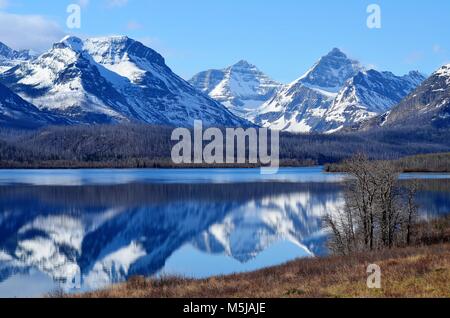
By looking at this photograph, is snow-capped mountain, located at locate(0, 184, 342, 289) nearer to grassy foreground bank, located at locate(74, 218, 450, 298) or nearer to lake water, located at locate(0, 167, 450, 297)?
lake water, located at locate(0, 167, 450, 297)

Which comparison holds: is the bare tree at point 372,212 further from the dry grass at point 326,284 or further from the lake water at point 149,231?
the dry grass at point 326,284

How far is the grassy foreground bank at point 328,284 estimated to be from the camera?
26.7 m

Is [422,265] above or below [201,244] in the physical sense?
above

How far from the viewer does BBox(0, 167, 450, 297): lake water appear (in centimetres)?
5744

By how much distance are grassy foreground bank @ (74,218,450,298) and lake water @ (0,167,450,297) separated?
606 inches

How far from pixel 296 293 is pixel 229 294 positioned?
3.78 metres

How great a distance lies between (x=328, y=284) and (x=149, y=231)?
59285 mm

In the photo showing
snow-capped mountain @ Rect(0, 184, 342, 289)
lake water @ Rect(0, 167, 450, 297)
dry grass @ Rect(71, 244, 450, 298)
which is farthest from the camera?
snow-capped mountain @ Rect(0, 184, 342, 289)

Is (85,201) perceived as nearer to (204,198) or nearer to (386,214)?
(204,198)

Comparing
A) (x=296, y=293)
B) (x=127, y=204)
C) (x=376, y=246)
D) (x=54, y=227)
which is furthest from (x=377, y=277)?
(x=127, y=204)

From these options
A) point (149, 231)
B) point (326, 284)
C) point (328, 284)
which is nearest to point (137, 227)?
point (149, 231)

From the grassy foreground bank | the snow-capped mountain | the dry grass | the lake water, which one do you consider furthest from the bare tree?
the dry grass

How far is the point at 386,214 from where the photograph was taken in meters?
58.2
